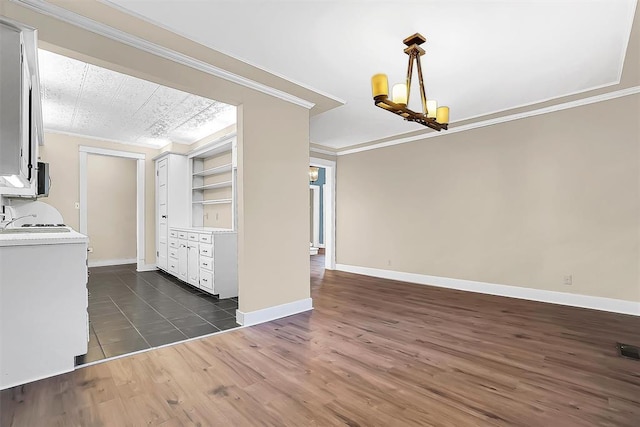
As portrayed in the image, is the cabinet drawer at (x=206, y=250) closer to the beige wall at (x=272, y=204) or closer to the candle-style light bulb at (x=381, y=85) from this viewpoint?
the beige wall at (x=272, y=204)

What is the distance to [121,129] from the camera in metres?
5.42

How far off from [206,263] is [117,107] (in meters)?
2.50

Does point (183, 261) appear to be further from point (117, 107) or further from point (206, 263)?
point (117, 107)

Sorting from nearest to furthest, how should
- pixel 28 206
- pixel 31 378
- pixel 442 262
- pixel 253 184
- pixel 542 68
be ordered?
pixel 31 378 → pixel 542 68 → pixel 253 184 → pixel 28 206 → pixel 442 262

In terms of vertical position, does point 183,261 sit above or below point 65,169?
below

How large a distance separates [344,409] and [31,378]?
2.16 metres

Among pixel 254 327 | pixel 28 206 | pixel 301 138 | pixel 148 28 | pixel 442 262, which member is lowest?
pixel 254 327

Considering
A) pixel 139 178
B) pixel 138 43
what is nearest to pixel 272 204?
pixel 138 43

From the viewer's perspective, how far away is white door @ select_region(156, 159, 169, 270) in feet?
20.2

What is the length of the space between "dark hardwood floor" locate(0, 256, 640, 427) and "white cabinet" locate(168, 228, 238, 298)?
1333 millimetres

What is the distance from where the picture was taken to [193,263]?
495 centimetres

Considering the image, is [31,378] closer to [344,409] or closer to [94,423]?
[94,423]

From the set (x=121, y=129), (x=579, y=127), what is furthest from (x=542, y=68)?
(x=121, y=129)

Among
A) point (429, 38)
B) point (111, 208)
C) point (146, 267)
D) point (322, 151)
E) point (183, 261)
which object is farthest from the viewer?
point (111, 208)
